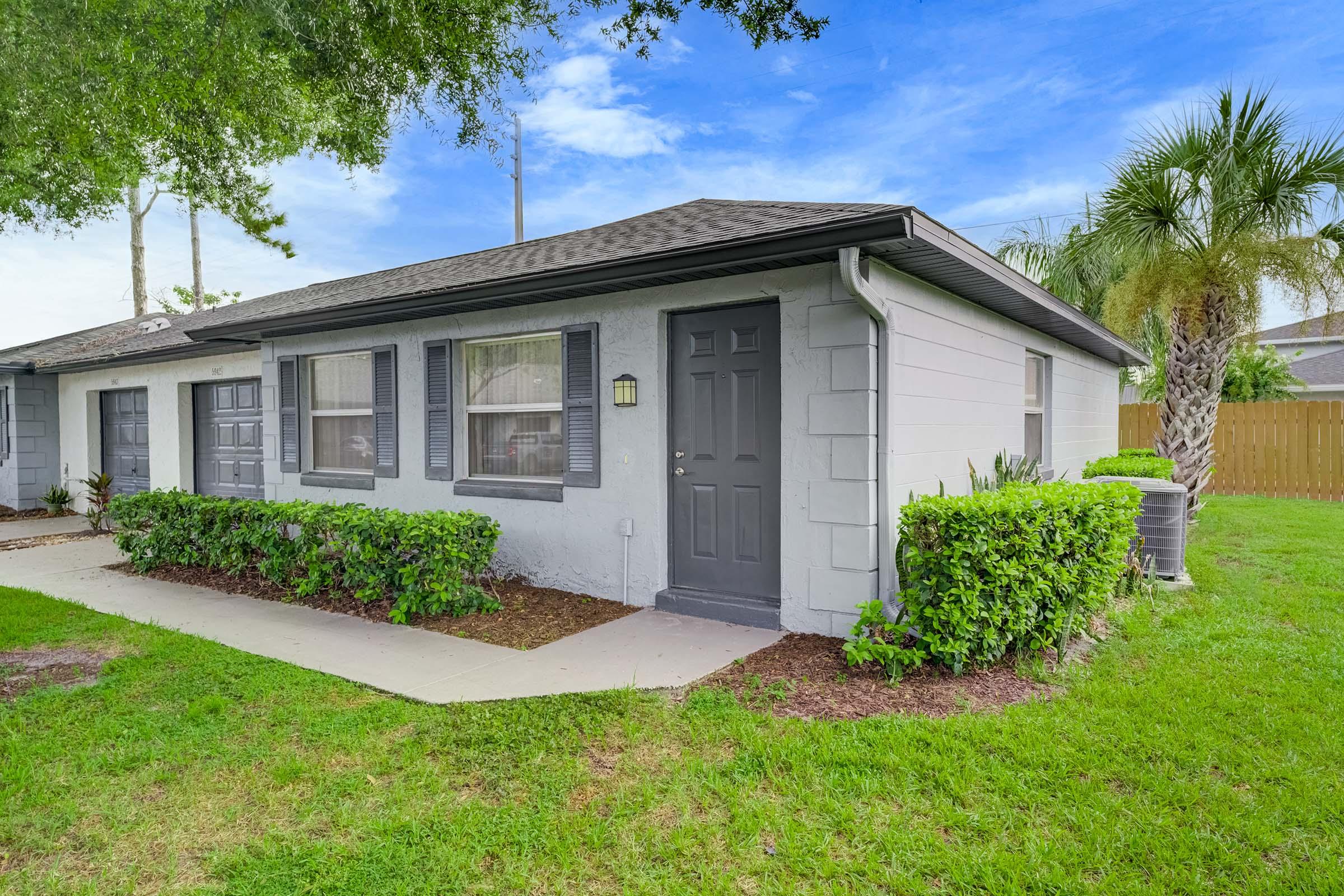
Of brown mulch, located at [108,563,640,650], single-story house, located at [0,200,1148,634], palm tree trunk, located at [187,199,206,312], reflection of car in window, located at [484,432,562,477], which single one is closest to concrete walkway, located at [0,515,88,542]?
single-story house, located at [0,200,1148,634]

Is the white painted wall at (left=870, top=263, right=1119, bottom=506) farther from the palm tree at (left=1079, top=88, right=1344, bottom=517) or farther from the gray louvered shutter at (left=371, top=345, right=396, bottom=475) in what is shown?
the gray louvered shutter at (left=371, top=345, right=396, bottom=475)

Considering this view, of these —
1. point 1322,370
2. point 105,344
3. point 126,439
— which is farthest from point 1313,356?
point 105,344

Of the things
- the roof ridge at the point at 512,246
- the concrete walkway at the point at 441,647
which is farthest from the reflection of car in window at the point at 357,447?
the roof ridge at the point at 512,246

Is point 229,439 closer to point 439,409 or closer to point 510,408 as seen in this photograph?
point 439,409

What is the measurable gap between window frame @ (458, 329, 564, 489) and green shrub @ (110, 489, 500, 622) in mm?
519

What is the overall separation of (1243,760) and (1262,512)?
32.6ft

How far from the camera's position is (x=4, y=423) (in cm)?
1297

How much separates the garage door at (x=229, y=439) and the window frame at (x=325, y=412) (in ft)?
7.36

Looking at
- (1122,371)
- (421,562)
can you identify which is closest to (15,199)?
(421,562)

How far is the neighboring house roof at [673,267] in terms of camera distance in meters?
4.33

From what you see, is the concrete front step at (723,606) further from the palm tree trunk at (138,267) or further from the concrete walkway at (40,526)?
the palm tree trunk at (138,267)

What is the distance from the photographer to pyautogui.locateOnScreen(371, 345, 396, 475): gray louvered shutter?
712 centimetres

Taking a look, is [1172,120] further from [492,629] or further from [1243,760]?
[492,629]

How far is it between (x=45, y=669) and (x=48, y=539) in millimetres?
6888
